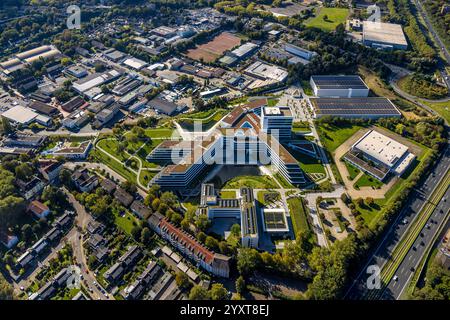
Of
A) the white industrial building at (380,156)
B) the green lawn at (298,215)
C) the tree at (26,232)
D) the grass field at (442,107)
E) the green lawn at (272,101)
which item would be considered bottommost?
the tree at (26,232)

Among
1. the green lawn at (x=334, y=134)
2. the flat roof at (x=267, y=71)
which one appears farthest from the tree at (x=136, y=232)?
the flat roof at (x=267, y=71)

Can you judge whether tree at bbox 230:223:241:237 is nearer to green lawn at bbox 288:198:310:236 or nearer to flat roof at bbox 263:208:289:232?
flat roof at bbox 263:208:289:232

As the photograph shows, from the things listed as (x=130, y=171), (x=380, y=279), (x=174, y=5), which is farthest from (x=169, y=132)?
(x=174, y=5)

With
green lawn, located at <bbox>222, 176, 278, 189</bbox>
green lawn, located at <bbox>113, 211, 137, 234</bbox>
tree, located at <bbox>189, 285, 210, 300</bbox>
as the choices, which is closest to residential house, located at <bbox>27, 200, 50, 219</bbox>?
green lawn, located at <bbox>113, 211, 137, 234</bbox>

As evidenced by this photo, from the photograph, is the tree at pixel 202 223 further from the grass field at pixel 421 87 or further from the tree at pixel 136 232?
the grass field at pixel 421 87

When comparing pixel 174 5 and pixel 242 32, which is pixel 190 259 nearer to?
pixel 242 32

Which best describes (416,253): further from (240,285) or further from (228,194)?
(228,194)
